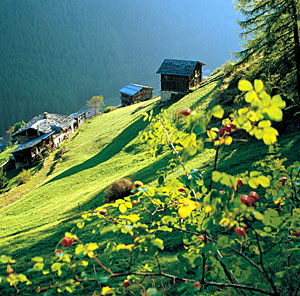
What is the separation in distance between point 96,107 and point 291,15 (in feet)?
204

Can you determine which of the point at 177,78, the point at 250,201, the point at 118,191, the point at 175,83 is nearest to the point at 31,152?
the point at 175,83

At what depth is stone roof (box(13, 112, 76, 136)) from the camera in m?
45.7

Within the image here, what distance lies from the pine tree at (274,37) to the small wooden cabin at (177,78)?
22390 mm

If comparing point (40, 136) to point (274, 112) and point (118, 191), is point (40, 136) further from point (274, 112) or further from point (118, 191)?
point (274, 112)

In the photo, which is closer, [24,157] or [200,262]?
[200,262]

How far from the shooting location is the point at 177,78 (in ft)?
122

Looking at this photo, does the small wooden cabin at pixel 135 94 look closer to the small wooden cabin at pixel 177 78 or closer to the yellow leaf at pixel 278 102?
the small wooden cabin at pixel 177 78

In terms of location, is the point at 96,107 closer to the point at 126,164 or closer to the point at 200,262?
the point at 126,164

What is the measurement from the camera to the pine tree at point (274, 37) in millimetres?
11875

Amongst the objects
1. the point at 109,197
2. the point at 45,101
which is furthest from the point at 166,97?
the point at 45,101

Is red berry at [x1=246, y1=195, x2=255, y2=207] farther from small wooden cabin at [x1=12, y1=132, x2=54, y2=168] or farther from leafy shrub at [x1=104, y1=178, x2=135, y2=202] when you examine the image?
small wooden cabin at [x1=12, y1=132, x2=54, y2=168]

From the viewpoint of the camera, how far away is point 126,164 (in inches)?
821

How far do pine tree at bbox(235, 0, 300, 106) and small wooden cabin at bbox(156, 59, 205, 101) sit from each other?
73.5ft

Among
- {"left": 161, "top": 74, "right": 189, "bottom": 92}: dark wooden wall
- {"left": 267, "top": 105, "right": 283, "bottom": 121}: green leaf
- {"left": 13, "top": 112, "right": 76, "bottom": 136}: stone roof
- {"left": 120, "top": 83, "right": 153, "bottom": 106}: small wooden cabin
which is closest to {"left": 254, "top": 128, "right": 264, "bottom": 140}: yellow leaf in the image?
{"left": 267, "top": 105, "right": 283, "bottom": 121}: green leaf
